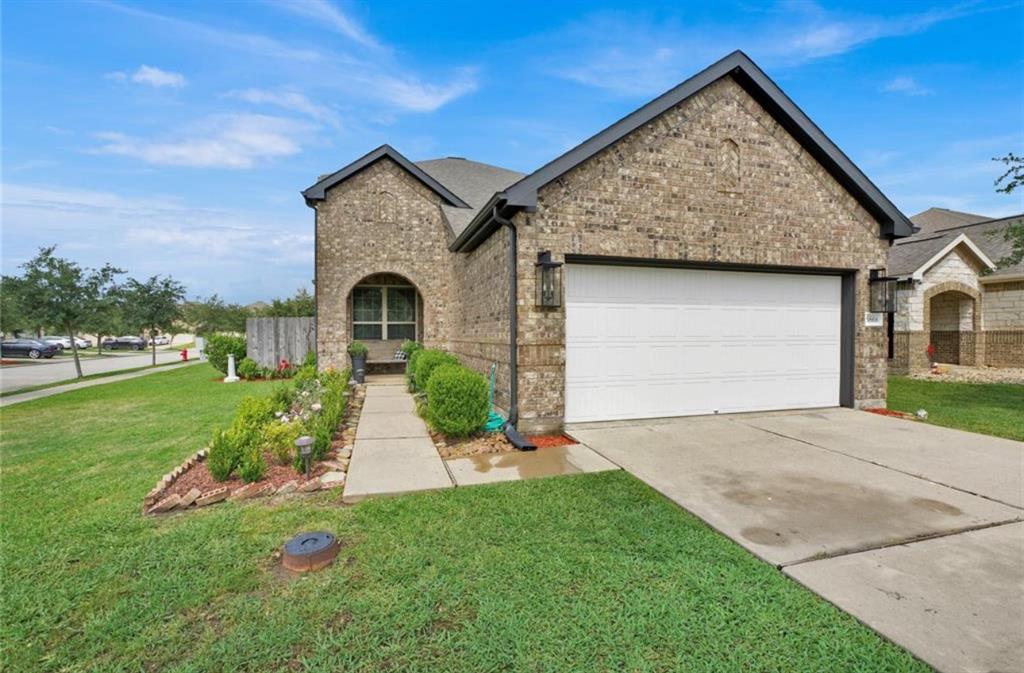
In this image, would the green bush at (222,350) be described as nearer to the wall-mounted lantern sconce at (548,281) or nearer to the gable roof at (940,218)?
the wall-mounted lantern sconce at (548,281)

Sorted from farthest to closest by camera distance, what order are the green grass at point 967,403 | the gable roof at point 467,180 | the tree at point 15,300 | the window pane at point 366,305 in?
the tree at point 15,300 → the window pane at point 366,305 → the gable roof at point 467,180 → the green grass at point 967,403

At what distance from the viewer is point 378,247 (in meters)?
12.5

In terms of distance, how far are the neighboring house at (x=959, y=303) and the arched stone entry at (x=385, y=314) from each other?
1489 centimetres

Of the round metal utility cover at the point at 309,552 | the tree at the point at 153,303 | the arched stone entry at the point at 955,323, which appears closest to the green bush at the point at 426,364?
the round metal utility cover at the point at 309,552

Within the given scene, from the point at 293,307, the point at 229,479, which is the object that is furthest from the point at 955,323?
the point at 293,307

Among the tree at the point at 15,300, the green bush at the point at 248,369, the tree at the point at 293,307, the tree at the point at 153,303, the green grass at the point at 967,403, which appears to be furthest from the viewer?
the tree at the point at 293,307

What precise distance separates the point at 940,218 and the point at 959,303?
14.7 meters

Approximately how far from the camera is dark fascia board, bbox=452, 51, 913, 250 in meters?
6.53

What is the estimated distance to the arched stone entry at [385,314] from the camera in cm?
1342

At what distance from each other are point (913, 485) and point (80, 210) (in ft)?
67.4

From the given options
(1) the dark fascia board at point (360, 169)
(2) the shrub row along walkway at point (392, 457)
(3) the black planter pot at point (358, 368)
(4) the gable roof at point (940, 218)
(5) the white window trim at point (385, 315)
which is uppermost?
(4) the gable roof at point (940, 218)

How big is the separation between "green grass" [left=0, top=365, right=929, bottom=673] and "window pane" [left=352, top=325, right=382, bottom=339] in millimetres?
9079

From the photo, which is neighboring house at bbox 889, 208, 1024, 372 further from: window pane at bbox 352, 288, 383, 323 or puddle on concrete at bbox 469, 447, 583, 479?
window pane at bbox 352, 288, 383, 323

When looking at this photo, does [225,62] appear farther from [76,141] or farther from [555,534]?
[555,534]
